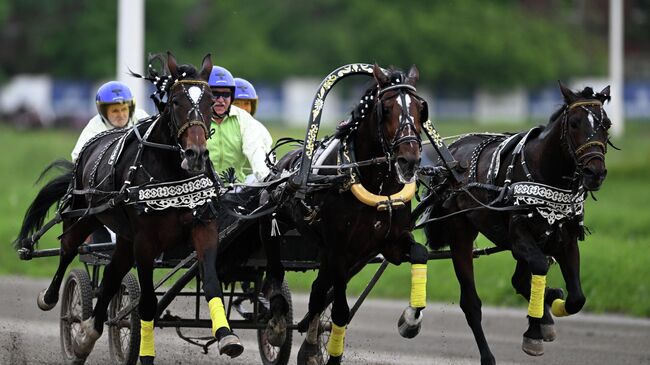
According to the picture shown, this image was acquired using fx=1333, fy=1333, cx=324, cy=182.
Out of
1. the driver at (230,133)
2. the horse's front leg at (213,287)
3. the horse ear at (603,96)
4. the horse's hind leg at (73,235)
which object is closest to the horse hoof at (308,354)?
the horse's front leg at (213,287)

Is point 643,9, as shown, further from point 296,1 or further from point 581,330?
point 581,330

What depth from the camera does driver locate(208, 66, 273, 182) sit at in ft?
31.7

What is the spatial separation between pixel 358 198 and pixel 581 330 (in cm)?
528

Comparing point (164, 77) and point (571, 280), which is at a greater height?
point (164, 77)

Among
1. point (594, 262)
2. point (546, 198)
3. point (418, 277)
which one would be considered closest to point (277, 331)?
point (418, 277)

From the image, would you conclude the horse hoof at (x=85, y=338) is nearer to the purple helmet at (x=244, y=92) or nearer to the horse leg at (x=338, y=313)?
the horse leg at (x=338, y=313)

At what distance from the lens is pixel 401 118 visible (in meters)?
7.95

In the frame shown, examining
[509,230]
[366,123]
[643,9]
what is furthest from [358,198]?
[643,9]

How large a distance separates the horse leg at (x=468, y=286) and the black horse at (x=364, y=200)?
984mm

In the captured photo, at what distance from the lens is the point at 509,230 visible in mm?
9352

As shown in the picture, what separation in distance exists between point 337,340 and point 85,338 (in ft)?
6.26

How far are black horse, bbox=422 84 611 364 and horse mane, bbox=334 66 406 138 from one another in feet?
3.58

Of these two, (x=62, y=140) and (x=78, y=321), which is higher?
(x=78, y=321)

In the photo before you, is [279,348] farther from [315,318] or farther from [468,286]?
[468,286]
